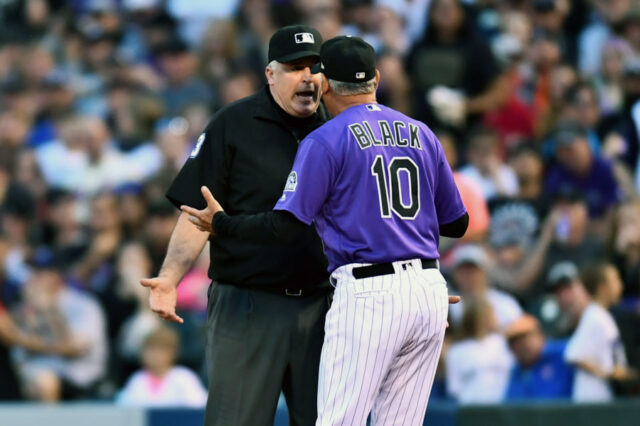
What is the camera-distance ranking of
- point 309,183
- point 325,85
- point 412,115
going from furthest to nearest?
point 412,115 → point 325,85 → point 309,183

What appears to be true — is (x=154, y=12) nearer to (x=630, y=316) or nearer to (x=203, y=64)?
(x=203, y=64)

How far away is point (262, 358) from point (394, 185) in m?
1.03

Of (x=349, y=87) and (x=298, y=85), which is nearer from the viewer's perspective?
(x=349, y=87)

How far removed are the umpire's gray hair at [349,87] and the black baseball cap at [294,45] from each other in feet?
1.10

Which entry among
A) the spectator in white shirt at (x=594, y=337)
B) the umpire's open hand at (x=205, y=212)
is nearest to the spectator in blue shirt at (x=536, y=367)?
the spectator in white shirt at (x=594, y=337)

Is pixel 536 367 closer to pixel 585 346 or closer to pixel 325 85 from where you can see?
pixel 585 346

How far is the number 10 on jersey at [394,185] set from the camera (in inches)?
195

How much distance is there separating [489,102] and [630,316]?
3306 mm

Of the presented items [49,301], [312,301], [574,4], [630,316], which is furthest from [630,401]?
[574,4]

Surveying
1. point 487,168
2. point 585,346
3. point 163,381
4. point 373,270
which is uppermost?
point 373,270

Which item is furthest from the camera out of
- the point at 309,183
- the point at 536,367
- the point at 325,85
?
the point at 536,367

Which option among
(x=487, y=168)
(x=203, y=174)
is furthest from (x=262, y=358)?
(x=487, y=168)

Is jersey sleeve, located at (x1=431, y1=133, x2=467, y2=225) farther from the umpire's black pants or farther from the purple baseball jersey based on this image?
the umpire's black pants

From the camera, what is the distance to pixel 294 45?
541 centimetres
